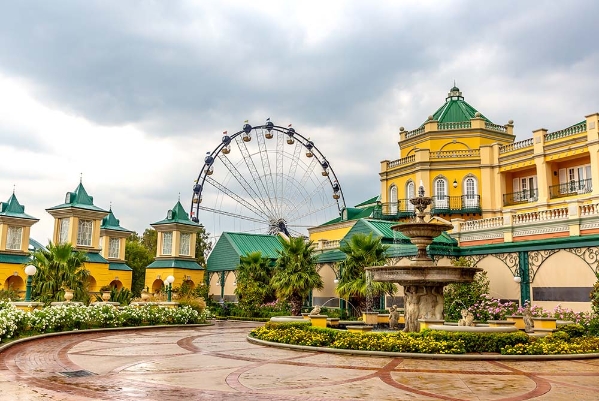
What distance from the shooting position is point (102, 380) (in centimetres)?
1097

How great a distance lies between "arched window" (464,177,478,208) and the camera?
38.8 metres

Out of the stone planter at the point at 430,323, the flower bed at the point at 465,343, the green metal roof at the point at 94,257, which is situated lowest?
the flower bed at the point at 465,343

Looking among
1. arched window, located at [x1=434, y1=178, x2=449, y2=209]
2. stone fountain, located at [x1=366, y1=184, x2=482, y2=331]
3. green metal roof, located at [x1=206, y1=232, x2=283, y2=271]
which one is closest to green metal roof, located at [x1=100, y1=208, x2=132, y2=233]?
green metal roof, located at [x1=206, y1=232, x2=283, y2=271]

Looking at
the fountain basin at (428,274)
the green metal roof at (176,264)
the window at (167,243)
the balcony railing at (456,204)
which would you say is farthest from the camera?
the window at (167,243)

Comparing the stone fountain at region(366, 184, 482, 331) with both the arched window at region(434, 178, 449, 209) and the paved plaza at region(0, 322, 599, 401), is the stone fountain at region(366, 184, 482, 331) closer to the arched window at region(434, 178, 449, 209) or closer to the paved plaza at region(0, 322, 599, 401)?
the paved plaza at region(0, 322, 599, 401)

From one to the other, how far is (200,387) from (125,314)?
1604 cm

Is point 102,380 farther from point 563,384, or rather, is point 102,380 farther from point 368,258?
point 368,258

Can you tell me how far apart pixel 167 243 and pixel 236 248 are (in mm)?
7105

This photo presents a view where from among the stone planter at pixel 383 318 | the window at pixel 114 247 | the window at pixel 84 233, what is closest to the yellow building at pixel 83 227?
the window at pixel 84 233

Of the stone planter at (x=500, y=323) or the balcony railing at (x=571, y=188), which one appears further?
the balcony railing at (x=571, y=188)

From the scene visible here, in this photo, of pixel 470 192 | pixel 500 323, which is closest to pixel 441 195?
pixel 470 192

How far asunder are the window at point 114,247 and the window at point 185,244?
34.5 feet

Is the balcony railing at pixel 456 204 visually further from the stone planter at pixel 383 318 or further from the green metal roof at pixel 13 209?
the green metal roof at pixel 13 209

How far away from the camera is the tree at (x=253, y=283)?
3534cm
